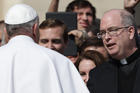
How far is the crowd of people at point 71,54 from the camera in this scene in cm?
566

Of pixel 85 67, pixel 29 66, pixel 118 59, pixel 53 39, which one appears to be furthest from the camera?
pixel 53 39

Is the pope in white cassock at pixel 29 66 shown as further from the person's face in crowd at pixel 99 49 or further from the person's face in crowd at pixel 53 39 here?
the person's face in crowd at pixel 99 49

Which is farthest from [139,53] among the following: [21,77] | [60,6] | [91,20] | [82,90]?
[60,6]

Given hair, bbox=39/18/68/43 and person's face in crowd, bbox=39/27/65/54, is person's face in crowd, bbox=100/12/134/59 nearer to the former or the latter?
person's face in crowd, bbox=39/27/65/54

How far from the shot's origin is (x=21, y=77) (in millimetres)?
5656

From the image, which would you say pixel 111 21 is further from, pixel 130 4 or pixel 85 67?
pixel 130 4

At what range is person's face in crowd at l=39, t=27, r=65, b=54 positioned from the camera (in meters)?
7.45

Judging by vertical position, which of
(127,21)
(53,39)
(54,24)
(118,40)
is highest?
(127,21)

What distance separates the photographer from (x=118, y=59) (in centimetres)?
665

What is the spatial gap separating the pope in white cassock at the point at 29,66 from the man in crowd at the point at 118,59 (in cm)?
74

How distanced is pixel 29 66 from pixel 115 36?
1.28 metres

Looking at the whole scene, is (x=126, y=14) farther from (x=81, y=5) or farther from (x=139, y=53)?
(x=81, y=5)

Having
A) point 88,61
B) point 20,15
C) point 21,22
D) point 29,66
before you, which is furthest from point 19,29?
point 88,61

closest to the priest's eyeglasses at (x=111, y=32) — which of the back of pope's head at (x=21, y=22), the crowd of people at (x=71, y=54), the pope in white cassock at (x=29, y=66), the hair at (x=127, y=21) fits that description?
the crowd of people at (x=71, y=54)
